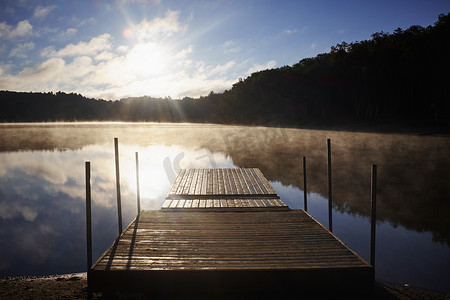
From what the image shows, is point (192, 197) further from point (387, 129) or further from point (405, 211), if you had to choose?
point (387, 129)

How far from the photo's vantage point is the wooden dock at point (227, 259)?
15.9 ft

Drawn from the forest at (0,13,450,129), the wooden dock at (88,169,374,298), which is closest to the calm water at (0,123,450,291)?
the wooden dock at (88,169,374,298)

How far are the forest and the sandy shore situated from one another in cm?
4264

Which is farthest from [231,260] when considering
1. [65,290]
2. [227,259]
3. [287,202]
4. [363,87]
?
[363,87]

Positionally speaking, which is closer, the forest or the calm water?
the calm water

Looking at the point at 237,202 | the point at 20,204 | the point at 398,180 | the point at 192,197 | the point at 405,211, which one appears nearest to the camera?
the point at 237,202

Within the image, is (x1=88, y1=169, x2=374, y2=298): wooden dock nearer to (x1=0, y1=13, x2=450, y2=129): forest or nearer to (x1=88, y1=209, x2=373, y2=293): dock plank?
(x1=88, y1=209, x2=373, y2=293): dock plank

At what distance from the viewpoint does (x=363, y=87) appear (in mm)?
53219

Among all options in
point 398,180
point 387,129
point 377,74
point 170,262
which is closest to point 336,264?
point 170,262

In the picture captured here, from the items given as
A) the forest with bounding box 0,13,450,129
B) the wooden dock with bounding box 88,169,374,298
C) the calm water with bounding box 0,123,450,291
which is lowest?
the calm water with bounding box 0,123,450,291

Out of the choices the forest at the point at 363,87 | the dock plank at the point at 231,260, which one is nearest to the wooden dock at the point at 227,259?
the dock plank at the point at 231,260

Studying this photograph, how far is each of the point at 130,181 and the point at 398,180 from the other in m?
13.7

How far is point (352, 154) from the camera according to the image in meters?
24.9

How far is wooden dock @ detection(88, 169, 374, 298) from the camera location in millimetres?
4848
